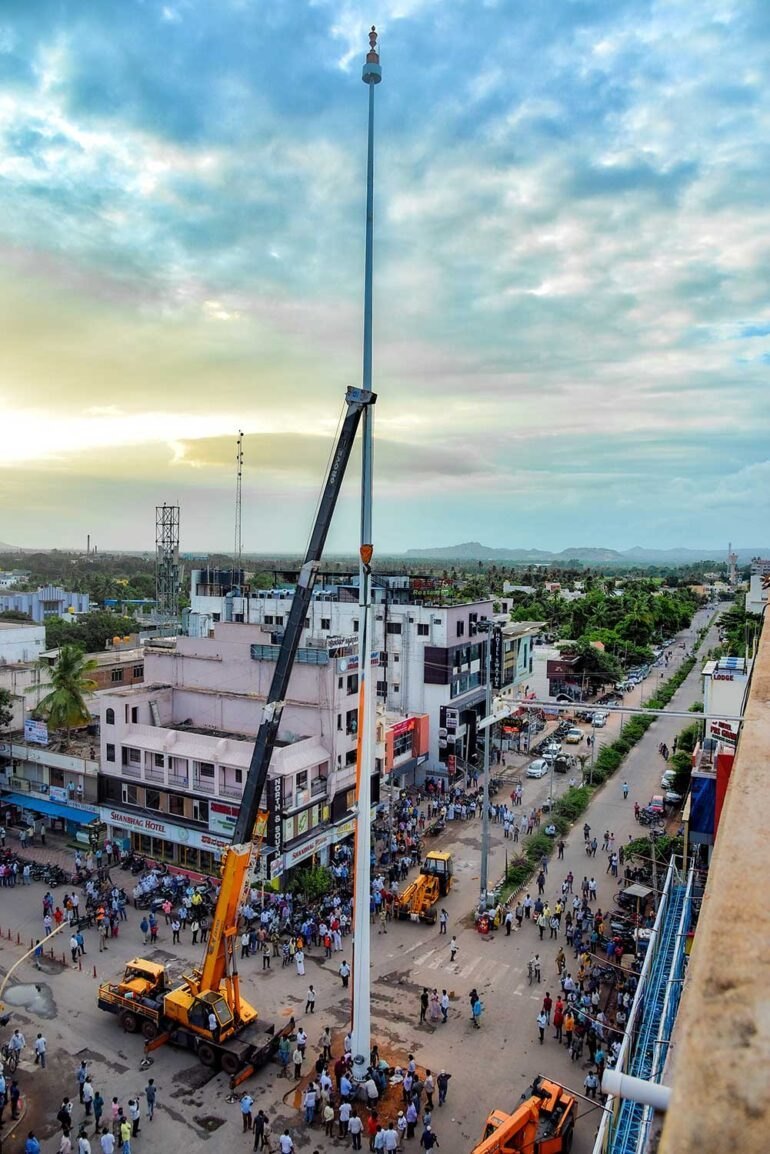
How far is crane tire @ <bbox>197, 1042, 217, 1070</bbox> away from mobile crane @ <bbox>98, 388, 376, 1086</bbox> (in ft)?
0.08

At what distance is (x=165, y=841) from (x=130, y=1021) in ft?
39.2

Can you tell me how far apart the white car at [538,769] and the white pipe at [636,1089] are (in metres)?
45.7

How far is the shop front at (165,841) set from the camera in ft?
102

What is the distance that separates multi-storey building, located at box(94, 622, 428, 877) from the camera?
30953mm

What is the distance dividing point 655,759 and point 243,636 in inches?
1226

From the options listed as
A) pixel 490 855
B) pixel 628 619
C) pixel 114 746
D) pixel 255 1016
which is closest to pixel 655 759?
pixel 490 855

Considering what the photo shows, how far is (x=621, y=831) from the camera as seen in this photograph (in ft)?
128

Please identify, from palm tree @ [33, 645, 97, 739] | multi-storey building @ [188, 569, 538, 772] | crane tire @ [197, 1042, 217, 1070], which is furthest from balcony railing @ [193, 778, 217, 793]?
multi-storey building @ [188, 569, 538, 772]

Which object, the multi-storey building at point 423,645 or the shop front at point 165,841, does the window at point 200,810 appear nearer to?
the shop front at point 165,841

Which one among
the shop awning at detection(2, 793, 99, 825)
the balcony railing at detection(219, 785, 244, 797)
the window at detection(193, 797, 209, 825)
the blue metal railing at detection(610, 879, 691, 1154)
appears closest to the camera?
the blue metal railing at detection(610, 879, 691, 1154)

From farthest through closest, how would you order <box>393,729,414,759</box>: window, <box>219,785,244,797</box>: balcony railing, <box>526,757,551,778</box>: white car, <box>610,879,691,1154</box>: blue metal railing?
<box>526,757,551,778</box>: white car → <box>393,729,414,759</box>: window → <box>219,785,244,797</box>: balcony railing → <box>610,879,691,1154</box>: blue metal railing

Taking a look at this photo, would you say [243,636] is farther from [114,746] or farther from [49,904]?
[49,904]

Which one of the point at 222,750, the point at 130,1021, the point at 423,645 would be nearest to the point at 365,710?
the point at 130,1021

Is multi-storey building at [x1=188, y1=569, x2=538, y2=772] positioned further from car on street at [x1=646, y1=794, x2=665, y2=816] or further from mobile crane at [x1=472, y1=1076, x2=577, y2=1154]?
mobile crane at [x1=472, y1=1076, x2=577, y2=1154]
